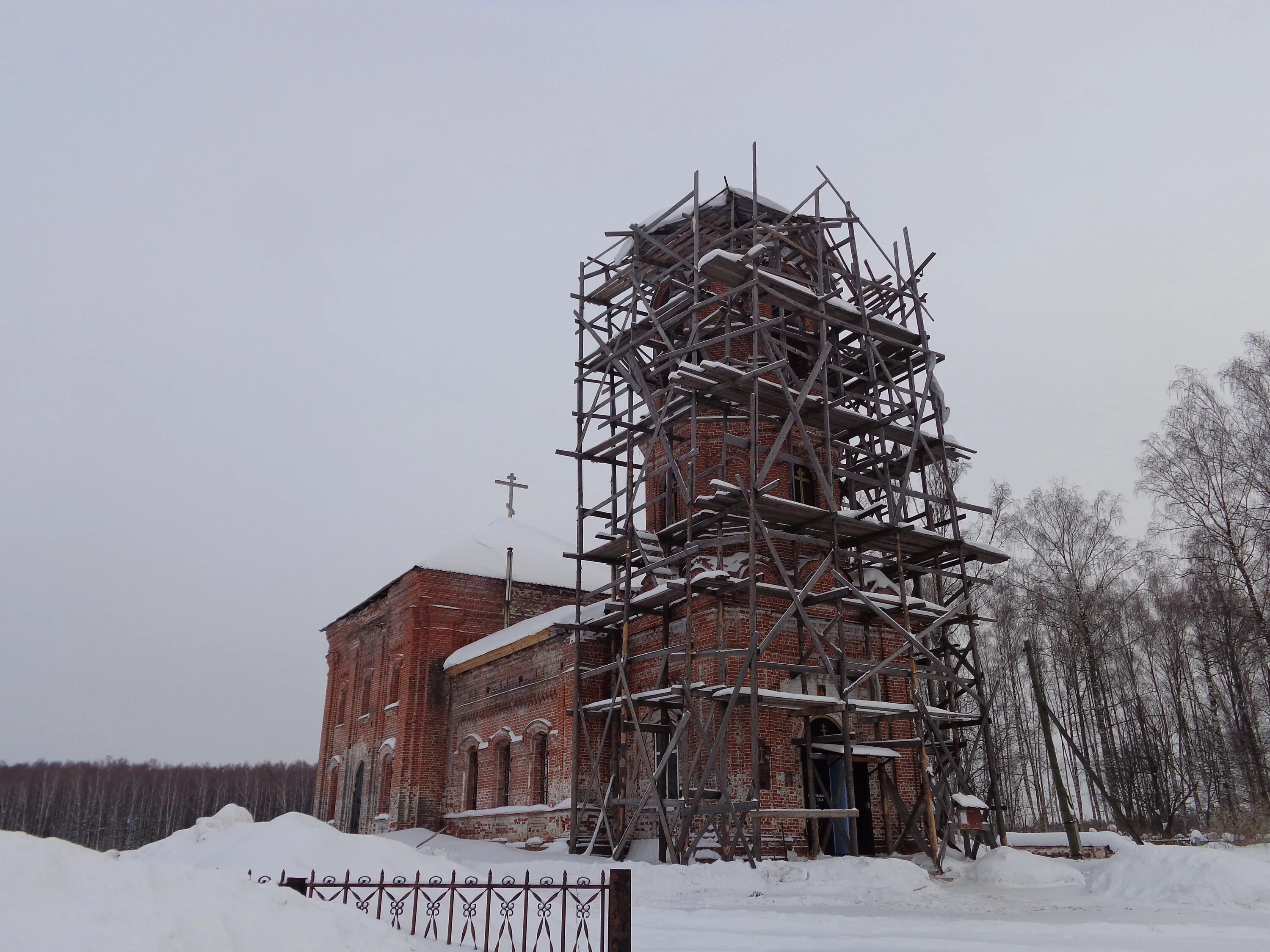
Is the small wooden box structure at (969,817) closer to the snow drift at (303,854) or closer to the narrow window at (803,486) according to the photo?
the narrow window at (803,486)

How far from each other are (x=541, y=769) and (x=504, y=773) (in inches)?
78.1

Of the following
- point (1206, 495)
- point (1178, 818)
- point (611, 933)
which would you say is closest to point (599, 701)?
point (611, 933)

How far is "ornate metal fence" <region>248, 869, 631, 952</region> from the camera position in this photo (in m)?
6.55

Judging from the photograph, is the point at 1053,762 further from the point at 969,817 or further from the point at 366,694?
the point at 366,694

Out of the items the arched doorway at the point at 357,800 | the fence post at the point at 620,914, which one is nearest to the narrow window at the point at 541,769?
the arched doorway at the point at 357,800

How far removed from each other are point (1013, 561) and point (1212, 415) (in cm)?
745

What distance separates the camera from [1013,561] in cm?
2661

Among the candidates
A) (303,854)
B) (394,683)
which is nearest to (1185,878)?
(303,854)

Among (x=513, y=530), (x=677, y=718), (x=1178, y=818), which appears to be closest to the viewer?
(x=677, y=718)

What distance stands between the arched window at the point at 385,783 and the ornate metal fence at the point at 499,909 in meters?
14.8

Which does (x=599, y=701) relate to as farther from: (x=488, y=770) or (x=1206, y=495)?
(x=1206, y=495)

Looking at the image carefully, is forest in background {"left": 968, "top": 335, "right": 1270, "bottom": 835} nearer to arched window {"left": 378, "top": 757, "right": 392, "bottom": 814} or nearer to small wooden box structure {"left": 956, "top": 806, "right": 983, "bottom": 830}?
small wooden box structure {"left": 956, "top": 806, "right": 983, "bottom": 830}

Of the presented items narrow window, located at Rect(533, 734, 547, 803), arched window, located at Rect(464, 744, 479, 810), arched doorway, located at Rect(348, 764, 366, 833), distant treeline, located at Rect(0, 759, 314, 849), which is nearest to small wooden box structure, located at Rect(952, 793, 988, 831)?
narrow window, located at Rect(533, 734, 547, 803)

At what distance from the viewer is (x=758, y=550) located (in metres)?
16.5
